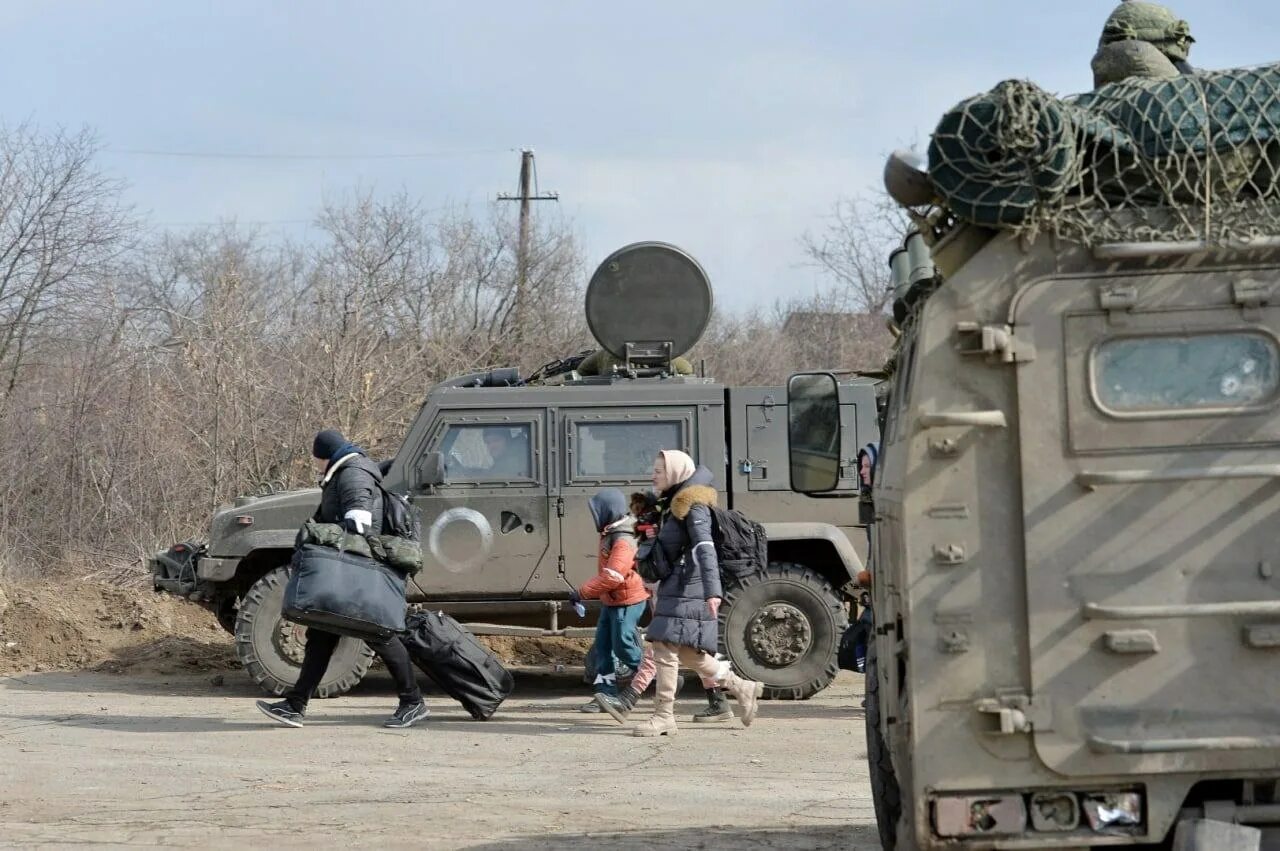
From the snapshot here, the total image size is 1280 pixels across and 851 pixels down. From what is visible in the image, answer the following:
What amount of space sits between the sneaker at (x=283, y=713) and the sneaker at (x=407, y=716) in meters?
0.53

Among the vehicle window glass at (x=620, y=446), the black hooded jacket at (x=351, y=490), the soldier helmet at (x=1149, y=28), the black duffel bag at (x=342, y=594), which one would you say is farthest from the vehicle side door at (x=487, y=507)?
the soldier helmet at (x=1149, y=28)

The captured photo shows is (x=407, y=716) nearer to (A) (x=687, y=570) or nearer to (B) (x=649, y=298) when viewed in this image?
(A) (x=687, y=570)

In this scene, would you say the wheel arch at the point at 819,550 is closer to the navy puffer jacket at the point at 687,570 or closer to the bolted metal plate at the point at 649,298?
the bolted metal plate at the point at 649,298

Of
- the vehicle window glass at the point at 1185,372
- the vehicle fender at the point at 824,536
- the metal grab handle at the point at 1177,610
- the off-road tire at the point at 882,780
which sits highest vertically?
the vehicle window glass at the point at 1185,372

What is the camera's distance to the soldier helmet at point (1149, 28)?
18.6 feet

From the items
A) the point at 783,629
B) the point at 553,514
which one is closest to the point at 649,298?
the point at 553,514

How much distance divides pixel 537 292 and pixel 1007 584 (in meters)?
23.6

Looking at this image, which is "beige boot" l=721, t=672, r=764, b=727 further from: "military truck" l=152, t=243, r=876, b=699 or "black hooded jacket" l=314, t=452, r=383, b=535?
"black hooded jacket" l=314, t=452, r=383, b=535

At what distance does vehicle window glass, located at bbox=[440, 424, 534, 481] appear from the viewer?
12.0 m

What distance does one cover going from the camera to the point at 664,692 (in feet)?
33.2

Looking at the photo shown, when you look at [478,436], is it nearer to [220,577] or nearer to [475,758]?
[220,577]

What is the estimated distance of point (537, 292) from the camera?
2788cm

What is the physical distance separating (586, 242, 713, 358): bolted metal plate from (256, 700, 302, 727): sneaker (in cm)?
367

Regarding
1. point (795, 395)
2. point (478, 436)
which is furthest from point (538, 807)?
point (478, 436)
